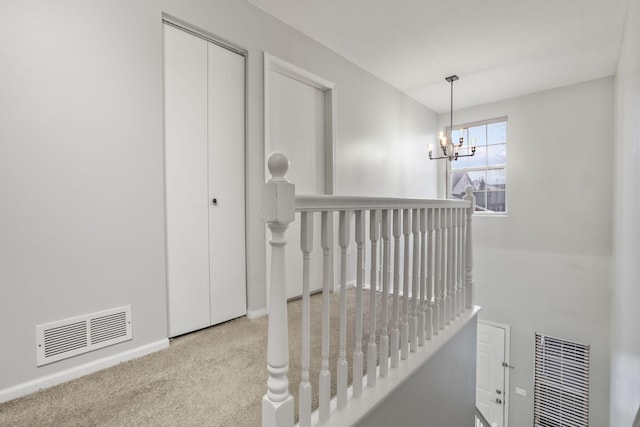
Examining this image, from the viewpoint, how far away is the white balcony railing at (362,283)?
92 centimetres

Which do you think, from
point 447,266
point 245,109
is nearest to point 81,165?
point 245,109

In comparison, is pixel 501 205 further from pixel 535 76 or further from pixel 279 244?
pixel 279 244

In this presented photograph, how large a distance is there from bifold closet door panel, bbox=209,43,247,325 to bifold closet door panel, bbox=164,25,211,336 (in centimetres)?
6

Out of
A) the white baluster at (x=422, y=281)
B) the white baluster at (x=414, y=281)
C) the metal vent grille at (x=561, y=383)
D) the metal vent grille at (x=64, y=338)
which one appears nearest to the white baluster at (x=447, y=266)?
the white baluster at (x=422, y=281)

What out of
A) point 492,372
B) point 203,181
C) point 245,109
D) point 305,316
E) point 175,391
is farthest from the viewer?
point 492,372

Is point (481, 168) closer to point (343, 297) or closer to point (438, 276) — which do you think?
point (438, 276)

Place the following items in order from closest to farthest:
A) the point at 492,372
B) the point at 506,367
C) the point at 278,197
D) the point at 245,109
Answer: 1. the point at 278,197
2. the point at 245,109
3. the point at 506,367
4. the point at 492,372

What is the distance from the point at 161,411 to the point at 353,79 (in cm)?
334

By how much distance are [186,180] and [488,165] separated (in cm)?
456

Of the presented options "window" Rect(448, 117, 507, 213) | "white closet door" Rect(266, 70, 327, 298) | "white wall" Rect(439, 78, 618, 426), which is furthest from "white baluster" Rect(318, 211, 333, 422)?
"white wall" Rect(439, 78, 618, 426)

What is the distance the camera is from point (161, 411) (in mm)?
1342

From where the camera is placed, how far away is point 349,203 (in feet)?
3.79

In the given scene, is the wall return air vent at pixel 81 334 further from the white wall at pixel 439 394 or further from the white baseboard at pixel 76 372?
the white wall at pixel 439 394

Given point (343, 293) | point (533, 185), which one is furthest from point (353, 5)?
point (533, 185)
